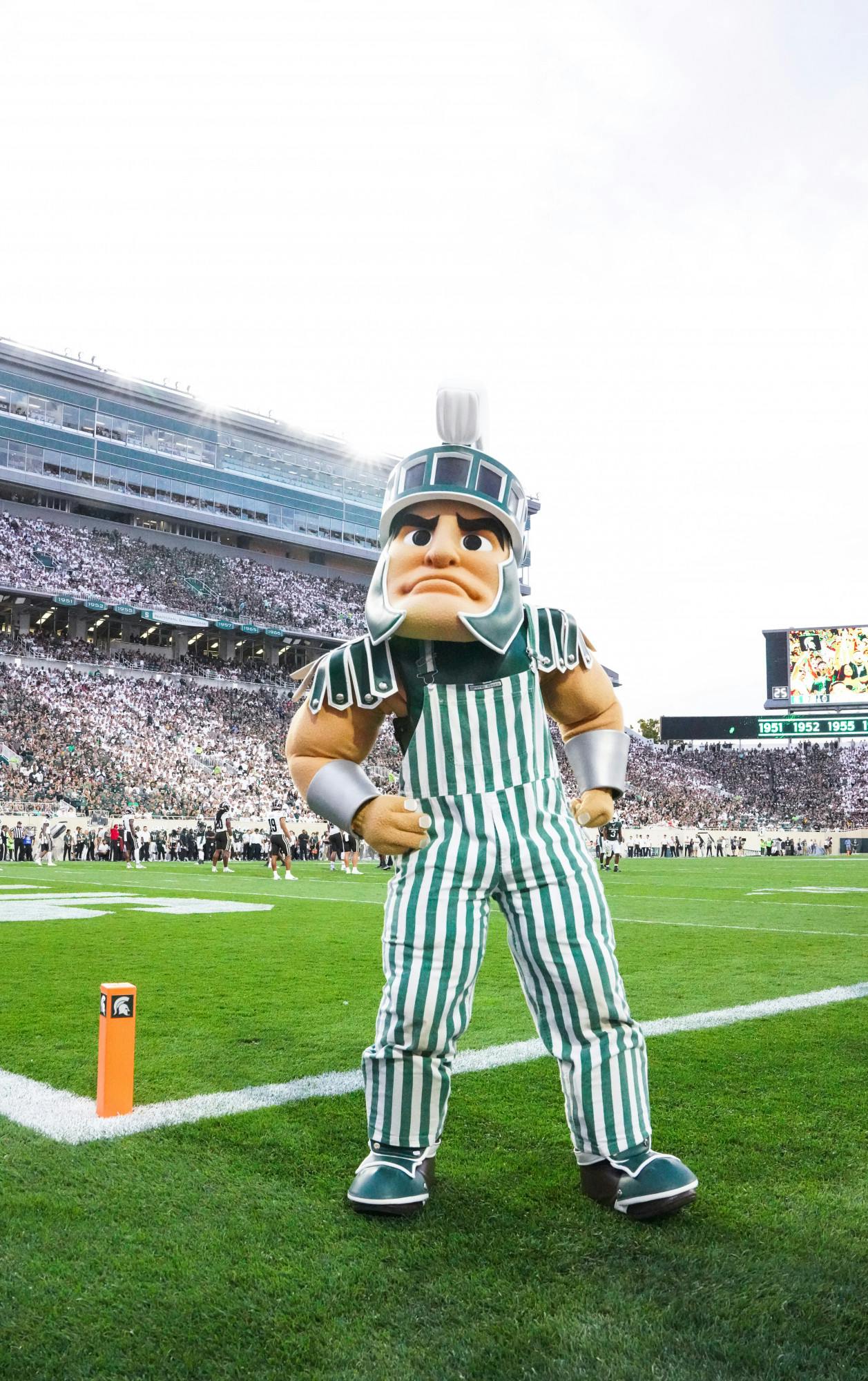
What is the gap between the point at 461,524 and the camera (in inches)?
128

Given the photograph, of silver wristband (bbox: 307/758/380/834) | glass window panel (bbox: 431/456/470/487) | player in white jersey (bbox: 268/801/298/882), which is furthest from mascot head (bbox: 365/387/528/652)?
player in white jersey (bbox: 268/801/298/882)

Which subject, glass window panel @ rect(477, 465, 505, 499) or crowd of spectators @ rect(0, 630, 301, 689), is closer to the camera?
glass window panel @ rect(477, 465, 505, 499)

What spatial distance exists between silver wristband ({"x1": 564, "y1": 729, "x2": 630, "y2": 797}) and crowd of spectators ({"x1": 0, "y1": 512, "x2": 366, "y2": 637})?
4568 centimetres

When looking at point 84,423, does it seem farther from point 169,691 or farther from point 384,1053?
point 384,1053

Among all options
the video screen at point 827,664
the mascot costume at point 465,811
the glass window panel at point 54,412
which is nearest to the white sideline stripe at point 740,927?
the mascot costume at point 465,811

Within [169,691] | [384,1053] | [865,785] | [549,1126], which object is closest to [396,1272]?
[384,1053]

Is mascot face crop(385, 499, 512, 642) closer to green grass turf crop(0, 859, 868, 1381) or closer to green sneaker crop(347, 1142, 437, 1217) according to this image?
green sneaker crop(347, 1142, 437, 1217)

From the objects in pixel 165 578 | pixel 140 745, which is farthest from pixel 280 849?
pixel 165 578

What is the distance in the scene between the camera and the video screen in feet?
166

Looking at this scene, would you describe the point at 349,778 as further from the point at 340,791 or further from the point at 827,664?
the point at 827,664

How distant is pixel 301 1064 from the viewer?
4457 mm

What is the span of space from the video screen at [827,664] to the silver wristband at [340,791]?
2022 inches

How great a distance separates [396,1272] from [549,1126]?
131cm

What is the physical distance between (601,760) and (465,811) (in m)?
0.61
